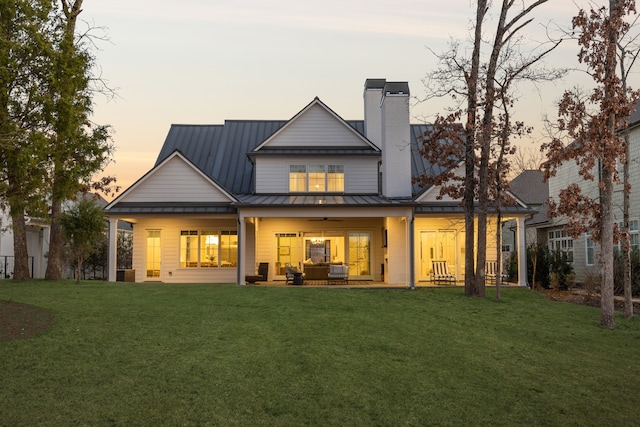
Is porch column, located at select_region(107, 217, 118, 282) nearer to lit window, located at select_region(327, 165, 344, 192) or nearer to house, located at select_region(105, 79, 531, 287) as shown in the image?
house, located at select_region(105, 79, 531, 287)

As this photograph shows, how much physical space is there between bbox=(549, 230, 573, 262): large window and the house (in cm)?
598

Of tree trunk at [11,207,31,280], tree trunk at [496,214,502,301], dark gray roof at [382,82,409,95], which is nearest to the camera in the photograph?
tree trunk at [496,214,502,301]

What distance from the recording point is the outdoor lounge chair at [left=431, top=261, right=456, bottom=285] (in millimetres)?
21625

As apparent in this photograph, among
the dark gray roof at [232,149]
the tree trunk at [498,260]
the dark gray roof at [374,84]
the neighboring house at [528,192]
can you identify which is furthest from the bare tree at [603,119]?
the neighboring house at [528,192]

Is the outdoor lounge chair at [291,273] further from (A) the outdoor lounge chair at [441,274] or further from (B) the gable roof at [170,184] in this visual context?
(A) the outdoor lounge chair at [441,274]

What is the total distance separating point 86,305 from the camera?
12.6 m

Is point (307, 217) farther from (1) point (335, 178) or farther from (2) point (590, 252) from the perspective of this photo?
(2) point (590, 252)

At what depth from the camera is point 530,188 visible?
44.2 metres

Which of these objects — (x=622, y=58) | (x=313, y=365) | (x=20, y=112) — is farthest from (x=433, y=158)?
(x=20, y=112)

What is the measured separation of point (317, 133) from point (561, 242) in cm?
1421

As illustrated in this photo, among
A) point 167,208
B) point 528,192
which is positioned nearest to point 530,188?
point 528,192

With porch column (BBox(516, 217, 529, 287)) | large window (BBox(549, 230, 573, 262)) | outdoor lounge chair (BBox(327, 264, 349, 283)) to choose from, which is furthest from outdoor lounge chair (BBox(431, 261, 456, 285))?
large window (BBox(549, 230, 573, 262))

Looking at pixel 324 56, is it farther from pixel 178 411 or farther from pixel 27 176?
pixel 178 411

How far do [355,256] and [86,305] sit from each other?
1298 centimetres
